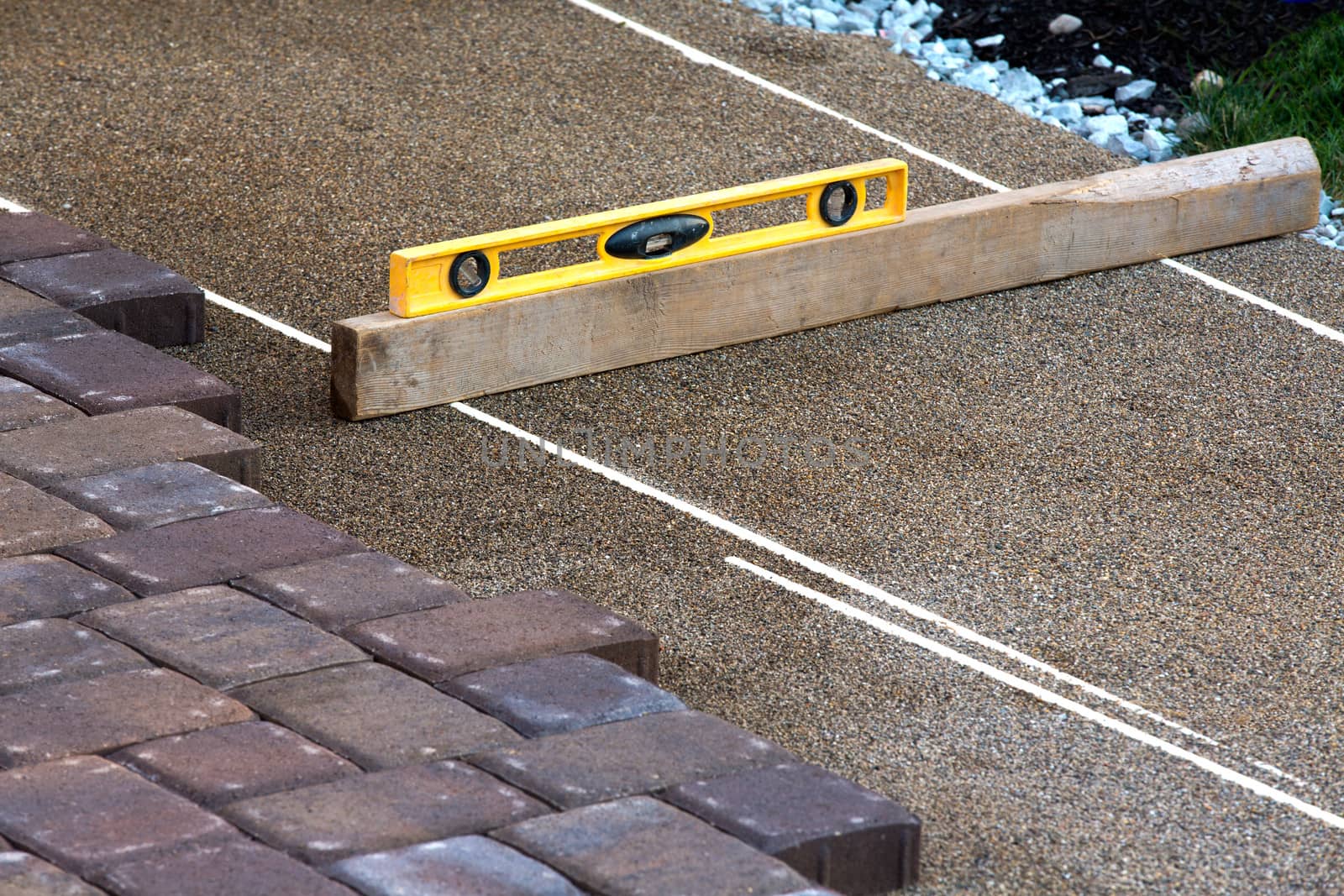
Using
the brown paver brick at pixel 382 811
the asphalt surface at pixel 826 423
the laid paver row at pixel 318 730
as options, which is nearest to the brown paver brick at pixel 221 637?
the laid paver row at pixel 318 730

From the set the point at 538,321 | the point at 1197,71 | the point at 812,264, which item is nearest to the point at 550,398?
the point at 538,321

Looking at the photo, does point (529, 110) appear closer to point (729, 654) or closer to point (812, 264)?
point (812, 264)

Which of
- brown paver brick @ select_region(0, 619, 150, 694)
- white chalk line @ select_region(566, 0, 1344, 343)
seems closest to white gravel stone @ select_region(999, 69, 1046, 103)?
white chalk line @ select_region(566, 0, 1344, 343)

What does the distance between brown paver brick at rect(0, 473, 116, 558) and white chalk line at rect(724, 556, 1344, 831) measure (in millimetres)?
1732

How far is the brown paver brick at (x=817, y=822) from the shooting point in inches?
136

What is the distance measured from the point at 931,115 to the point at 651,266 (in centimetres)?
289

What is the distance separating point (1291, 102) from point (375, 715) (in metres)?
6.64

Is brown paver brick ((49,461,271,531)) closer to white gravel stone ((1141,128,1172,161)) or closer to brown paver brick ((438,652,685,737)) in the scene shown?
brown paver brick ((438,652,685,737))

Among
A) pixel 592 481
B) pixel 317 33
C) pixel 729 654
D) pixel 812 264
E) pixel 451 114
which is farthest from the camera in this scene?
pixel 317 33

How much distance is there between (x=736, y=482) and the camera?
18.0ft

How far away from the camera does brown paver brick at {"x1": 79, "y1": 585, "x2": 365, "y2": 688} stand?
3875 mm

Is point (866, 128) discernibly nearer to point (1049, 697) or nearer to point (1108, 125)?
point (1108, 125)

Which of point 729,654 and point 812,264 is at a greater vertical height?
point 812,264

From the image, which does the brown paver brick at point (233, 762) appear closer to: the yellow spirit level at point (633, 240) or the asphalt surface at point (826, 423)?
the asphalt surface at point (826, 423)
